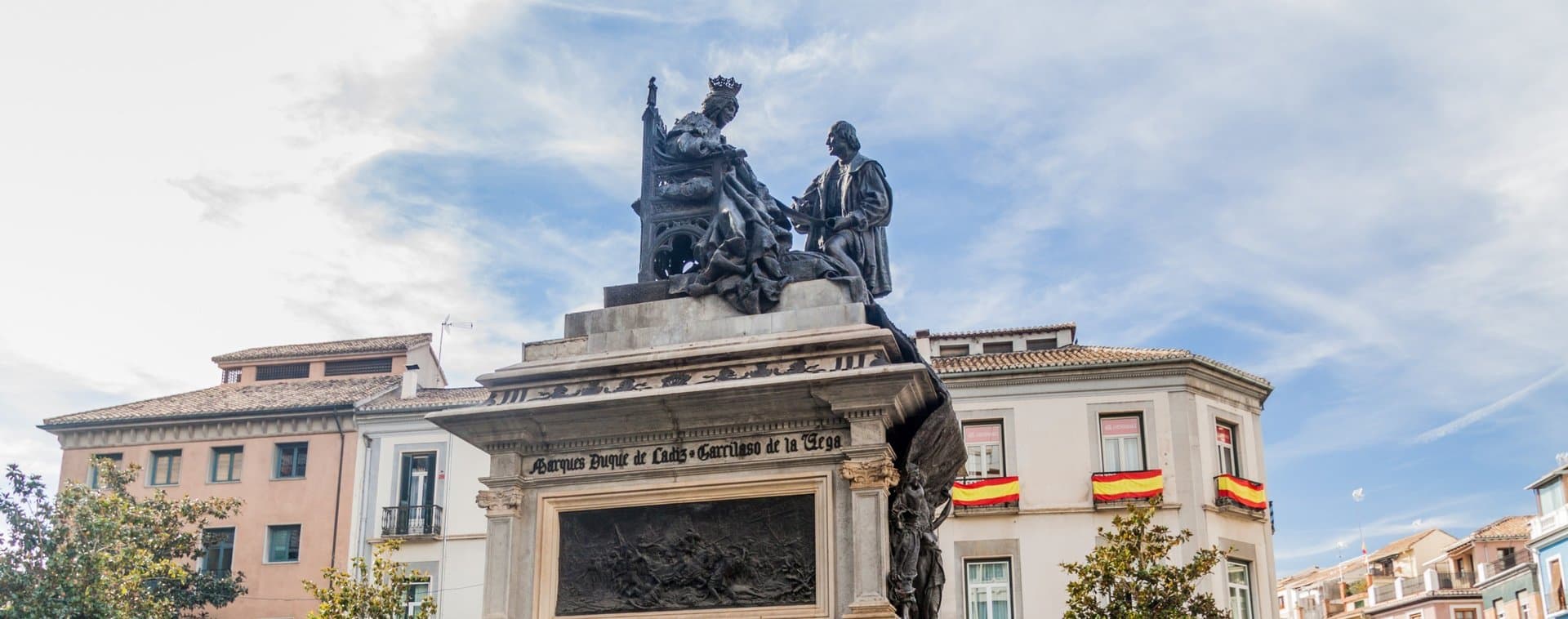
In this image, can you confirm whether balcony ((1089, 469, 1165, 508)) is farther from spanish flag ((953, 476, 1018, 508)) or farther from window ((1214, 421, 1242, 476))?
window ((1214, 421, 1242, 476))

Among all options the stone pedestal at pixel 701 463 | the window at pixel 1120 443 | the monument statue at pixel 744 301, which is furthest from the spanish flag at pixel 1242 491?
the stone pedestal at pixel 701 463

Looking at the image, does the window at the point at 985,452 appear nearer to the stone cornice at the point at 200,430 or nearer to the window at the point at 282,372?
the stone cornice at the point at 200,430

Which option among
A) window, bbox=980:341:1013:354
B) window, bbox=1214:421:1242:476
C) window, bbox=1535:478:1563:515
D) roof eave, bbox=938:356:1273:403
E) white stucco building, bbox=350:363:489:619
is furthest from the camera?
window, bbox=1535:478:1563:515

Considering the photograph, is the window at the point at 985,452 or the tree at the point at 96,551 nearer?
the tree at the point at 96,551

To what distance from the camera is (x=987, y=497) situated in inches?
1286

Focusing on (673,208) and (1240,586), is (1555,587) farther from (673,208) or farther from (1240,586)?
(673,208)

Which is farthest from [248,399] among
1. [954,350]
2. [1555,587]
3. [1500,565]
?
[1500,565]

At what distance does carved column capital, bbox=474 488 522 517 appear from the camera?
42.1ft

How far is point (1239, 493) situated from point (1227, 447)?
1455mm

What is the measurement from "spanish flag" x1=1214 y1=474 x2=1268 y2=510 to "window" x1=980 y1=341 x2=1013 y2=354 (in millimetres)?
6537

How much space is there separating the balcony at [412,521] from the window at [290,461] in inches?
116

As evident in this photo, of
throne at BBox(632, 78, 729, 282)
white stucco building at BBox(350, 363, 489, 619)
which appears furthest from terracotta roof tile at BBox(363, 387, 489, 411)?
throne at BBox(632, 78, 729, 282)

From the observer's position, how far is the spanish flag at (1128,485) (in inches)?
1260

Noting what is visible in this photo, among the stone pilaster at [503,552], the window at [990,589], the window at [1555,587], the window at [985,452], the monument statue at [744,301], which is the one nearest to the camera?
the monument statue at [744,301]
